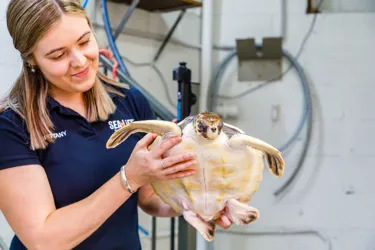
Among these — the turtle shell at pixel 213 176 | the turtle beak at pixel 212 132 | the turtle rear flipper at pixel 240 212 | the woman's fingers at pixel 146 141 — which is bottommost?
the turtle rear flipper at pixel 240 212

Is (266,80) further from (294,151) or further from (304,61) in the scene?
(294,151)

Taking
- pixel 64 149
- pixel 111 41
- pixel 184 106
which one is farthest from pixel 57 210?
pixel 111 41

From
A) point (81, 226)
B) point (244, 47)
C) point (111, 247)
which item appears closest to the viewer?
point (81, 226)

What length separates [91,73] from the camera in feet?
2.79

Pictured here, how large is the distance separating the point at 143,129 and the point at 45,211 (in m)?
0.25

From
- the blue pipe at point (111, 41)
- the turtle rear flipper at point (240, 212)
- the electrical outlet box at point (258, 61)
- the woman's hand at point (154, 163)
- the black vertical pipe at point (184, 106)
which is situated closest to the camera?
the woman's hand at point (154, 163)

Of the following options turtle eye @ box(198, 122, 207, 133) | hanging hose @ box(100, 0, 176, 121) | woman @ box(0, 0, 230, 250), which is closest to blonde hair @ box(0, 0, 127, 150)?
woman @ box(0, 0, 230, 250)

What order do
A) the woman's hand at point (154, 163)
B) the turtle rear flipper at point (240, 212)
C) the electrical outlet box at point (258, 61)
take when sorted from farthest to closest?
the electrical outlet box at point (258, 61) < the turtle rear flipper at point (240, 212) < the woman's hand at point (154, 163)

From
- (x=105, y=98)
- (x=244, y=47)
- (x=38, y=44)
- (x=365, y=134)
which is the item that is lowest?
(x=365, y=134)

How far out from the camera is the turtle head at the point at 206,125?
0.77m

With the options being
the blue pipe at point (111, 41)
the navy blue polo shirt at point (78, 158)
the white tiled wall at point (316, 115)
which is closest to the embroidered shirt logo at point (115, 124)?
the navy blue polo shirt at point (78, 158)

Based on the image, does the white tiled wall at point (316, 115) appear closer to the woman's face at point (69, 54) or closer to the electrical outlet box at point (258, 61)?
the electrical outlet box at point (258, 61)

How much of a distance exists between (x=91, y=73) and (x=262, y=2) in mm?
1466

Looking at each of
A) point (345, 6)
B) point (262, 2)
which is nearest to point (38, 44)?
point (262, 2)
